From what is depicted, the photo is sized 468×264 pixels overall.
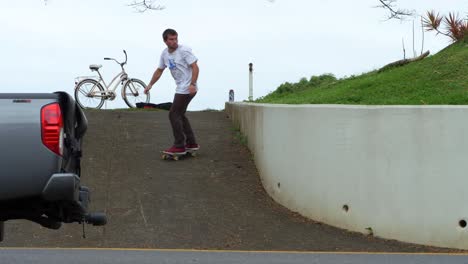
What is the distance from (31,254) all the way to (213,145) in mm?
6039

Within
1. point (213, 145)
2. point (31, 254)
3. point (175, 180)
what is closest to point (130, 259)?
point (31, 254)

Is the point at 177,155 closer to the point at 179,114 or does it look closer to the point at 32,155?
the point at 179,114

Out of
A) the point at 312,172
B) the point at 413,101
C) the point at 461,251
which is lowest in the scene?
the point at 461,251

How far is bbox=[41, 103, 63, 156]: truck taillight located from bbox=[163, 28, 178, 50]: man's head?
279 inches

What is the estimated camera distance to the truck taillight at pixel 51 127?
4965 mm

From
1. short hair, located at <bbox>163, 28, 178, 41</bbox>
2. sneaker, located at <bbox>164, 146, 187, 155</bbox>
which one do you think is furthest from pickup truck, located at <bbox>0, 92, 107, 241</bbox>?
sneaker, located at <bbox>164, 146, 187, 155</bbox>

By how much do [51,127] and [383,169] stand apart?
16.3 ft

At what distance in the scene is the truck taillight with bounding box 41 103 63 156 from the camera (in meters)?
4.96

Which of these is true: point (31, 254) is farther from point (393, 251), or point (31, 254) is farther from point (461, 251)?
point (461, 251)

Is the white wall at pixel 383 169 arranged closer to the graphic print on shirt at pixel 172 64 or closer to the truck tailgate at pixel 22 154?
the graphic print on shirt at pixel 172 64

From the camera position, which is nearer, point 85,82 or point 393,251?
point 393,251

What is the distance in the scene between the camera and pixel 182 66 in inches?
481

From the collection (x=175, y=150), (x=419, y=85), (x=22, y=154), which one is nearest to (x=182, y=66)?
(x=175, y=150)

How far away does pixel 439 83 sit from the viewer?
41.6ft
